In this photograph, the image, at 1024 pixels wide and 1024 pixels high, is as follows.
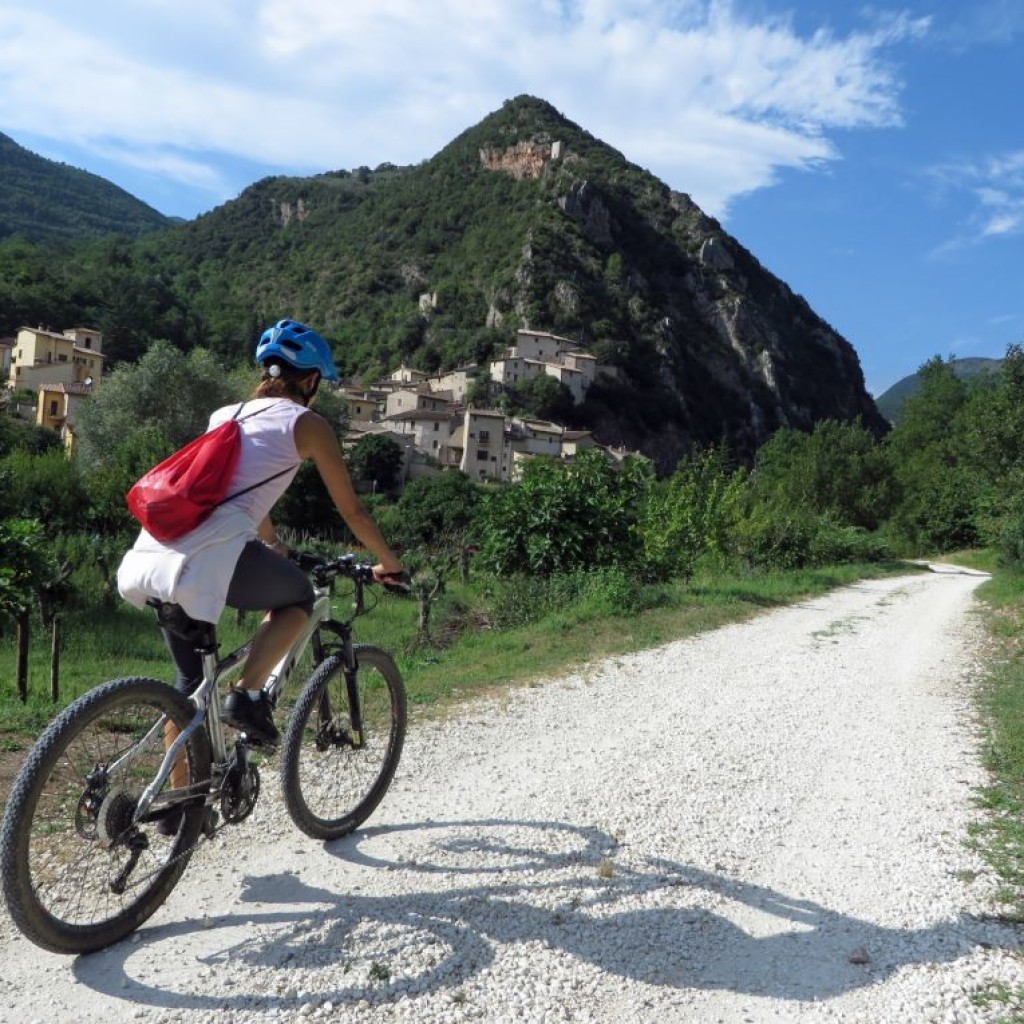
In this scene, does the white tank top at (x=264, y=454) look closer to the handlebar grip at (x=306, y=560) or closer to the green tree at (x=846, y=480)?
the handlebar grip at (x=306, y=560)

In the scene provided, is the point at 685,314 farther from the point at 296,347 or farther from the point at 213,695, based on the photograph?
the point at 213,695

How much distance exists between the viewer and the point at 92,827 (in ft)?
8.54

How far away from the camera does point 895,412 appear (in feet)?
191

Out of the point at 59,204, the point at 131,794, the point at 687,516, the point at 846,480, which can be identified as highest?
the point at 59,204

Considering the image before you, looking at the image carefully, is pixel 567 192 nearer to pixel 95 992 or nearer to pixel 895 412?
pixel 895 412

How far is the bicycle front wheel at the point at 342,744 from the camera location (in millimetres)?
3369

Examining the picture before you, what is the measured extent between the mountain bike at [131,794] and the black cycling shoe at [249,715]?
0.04 meters

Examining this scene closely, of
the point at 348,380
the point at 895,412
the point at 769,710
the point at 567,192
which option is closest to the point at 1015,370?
the point at 769,710

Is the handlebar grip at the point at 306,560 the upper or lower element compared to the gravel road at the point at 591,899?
upper

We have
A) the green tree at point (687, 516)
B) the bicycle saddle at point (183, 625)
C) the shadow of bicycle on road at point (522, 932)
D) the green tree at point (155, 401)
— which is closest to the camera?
the shadow of bicycle on road at point (522, 932)

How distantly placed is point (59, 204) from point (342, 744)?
183 m

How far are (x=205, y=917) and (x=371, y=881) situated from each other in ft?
2.04

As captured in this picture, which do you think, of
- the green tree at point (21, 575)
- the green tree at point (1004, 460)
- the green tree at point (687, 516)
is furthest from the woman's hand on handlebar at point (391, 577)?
the green tree at point (1004, 460)

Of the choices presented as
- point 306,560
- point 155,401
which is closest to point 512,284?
point 155,401
